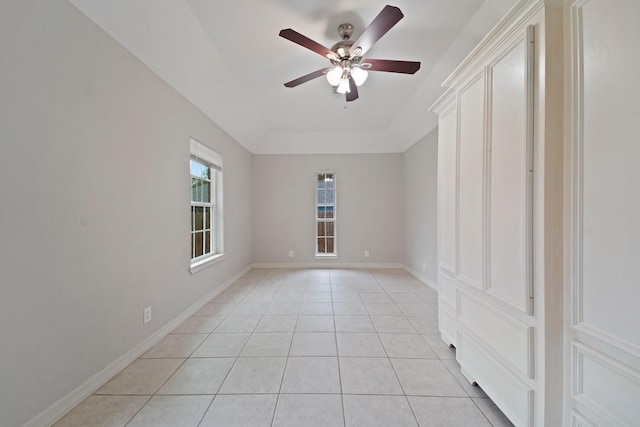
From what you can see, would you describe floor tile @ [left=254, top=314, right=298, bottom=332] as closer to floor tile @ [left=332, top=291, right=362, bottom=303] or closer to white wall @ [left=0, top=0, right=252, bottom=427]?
floor tile @ [left=332, top=291, right=362, bottom=303]

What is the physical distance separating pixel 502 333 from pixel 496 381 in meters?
0.30

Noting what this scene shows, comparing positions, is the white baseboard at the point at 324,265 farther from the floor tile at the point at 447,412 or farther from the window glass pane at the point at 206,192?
the floor tile at the point at 447,412

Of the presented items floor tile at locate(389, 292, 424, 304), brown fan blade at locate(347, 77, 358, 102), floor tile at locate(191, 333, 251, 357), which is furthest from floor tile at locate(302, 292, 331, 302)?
brown fan blade at locate(347, 77, 358, 102)

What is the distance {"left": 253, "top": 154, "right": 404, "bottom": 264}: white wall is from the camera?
4.97 metres

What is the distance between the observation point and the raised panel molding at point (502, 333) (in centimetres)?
114

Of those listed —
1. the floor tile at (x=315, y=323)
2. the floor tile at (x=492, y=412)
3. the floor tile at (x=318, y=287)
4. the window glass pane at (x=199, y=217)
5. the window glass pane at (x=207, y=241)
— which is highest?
the window glass pane at (x=199, y=217)

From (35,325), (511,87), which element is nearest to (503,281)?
(511,87)

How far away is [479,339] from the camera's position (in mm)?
1505

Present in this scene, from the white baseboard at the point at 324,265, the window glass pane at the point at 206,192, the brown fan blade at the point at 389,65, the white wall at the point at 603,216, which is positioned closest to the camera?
the white wall at the point at 603,216

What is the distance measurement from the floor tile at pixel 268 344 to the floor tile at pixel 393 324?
91 cm

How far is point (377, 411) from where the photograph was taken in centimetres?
139

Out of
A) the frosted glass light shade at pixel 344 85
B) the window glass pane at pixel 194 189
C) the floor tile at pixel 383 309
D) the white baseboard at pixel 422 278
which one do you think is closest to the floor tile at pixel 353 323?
the floor tile at pixel 383 309

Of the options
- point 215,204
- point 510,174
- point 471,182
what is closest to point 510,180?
point 510,174

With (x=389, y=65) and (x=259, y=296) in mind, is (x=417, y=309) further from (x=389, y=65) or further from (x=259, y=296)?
(x=389, y=65)
